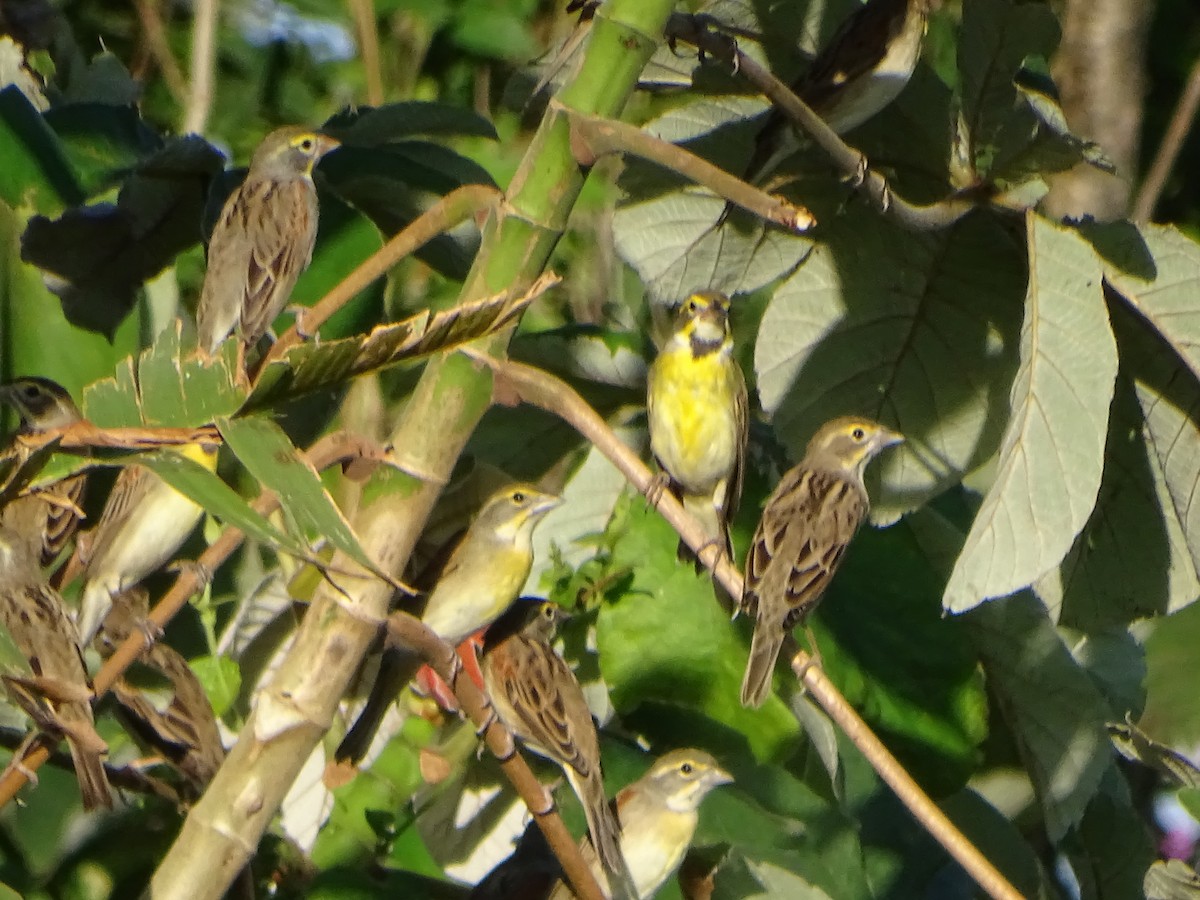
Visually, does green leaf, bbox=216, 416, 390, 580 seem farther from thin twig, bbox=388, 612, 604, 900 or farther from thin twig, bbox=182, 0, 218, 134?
thin twig, bbox=182, 0, 218, 134

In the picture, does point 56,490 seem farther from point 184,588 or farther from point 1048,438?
point 1048,438

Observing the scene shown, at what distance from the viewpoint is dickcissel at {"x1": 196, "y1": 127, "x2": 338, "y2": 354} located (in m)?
2.39

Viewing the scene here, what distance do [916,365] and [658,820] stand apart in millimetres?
763

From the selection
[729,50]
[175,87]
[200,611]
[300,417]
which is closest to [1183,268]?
[729,50]

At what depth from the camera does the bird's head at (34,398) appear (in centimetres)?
207

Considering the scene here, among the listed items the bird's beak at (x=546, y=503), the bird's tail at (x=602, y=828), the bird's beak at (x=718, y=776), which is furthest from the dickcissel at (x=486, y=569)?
the bird's beak at (x=718, y=776)

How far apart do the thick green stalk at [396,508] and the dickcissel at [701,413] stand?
1026mm

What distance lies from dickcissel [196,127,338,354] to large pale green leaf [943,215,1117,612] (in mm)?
1153

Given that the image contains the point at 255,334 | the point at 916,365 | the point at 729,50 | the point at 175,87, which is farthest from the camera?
the point at 175,87

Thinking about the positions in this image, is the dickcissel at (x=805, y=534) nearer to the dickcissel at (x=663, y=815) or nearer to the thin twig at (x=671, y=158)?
the dickcissel at (x=663, y=815)

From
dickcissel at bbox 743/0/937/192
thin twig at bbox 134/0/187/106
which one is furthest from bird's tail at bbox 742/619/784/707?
thin twig at bbox 134/0/187/106

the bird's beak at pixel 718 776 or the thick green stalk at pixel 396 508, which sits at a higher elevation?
the thick green stalk at pixel 396 508

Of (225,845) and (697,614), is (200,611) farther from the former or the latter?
(225,845)

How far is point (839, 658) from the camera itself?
2.35m
